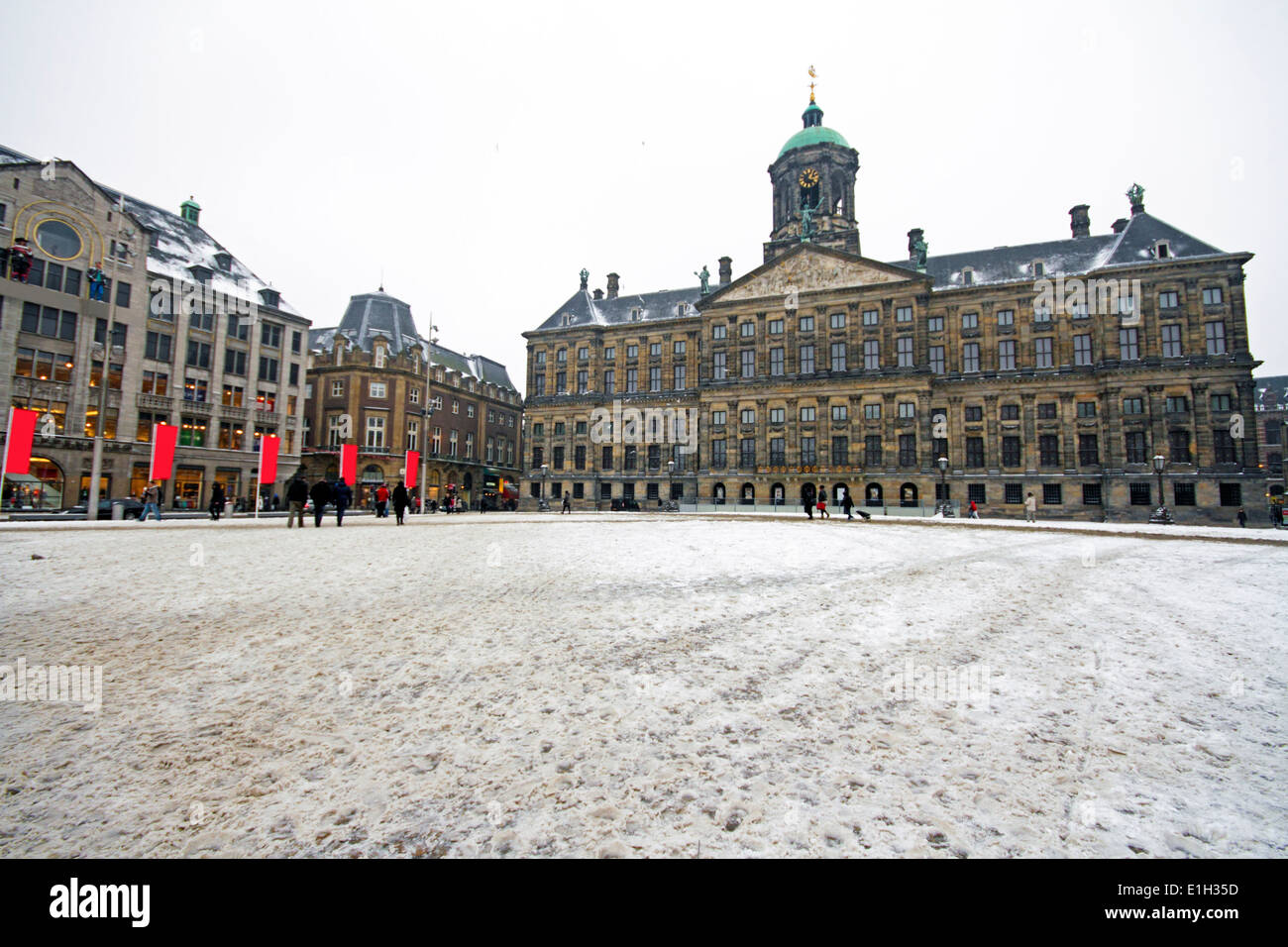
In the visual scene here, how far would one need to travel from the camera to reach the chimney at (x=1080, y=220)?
4866 cm

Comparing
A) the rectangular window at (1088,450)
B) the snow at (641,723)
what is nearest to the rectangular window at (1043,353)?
the rectangular window at (1088,450)

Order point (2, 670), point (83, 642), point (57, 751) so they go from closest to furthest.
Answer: point (57, 751), point (2, 670), point (83, 642)

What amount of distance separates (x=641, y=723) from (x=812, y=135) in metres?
65.5

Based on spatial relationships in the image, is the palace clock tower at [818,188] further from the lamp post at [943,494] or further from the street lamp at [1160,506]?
the street lamp at [1160,506]

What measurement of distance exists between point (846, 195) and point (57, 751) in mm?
64563

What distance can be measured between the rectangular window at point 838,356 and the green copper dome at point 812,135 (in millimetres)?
21477

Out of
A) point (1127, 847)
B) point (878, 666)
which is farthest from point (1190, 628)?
point (1127, 847)

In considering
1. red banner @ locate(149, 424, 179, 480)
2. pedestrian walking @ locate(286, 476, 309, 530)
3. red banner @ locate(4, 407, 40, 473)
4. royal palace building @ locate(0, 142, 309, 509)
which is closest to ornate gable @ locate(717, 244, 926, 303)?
royal palace building @ locate(0, 142, 309, 509)

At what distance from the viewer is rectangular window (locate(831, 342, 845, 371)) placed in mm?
49156

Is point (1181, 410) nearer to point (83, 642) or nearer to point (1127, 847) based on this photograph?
point (1127, 847)

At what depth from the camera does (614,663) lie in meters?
4.45

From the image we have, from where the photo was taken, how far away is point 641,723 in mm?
3320

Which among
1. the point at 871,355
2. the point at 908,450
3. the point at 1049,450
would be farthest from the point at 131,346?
the point at 1049,450

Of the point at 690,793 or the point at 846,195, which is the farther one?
the point at 846,195
